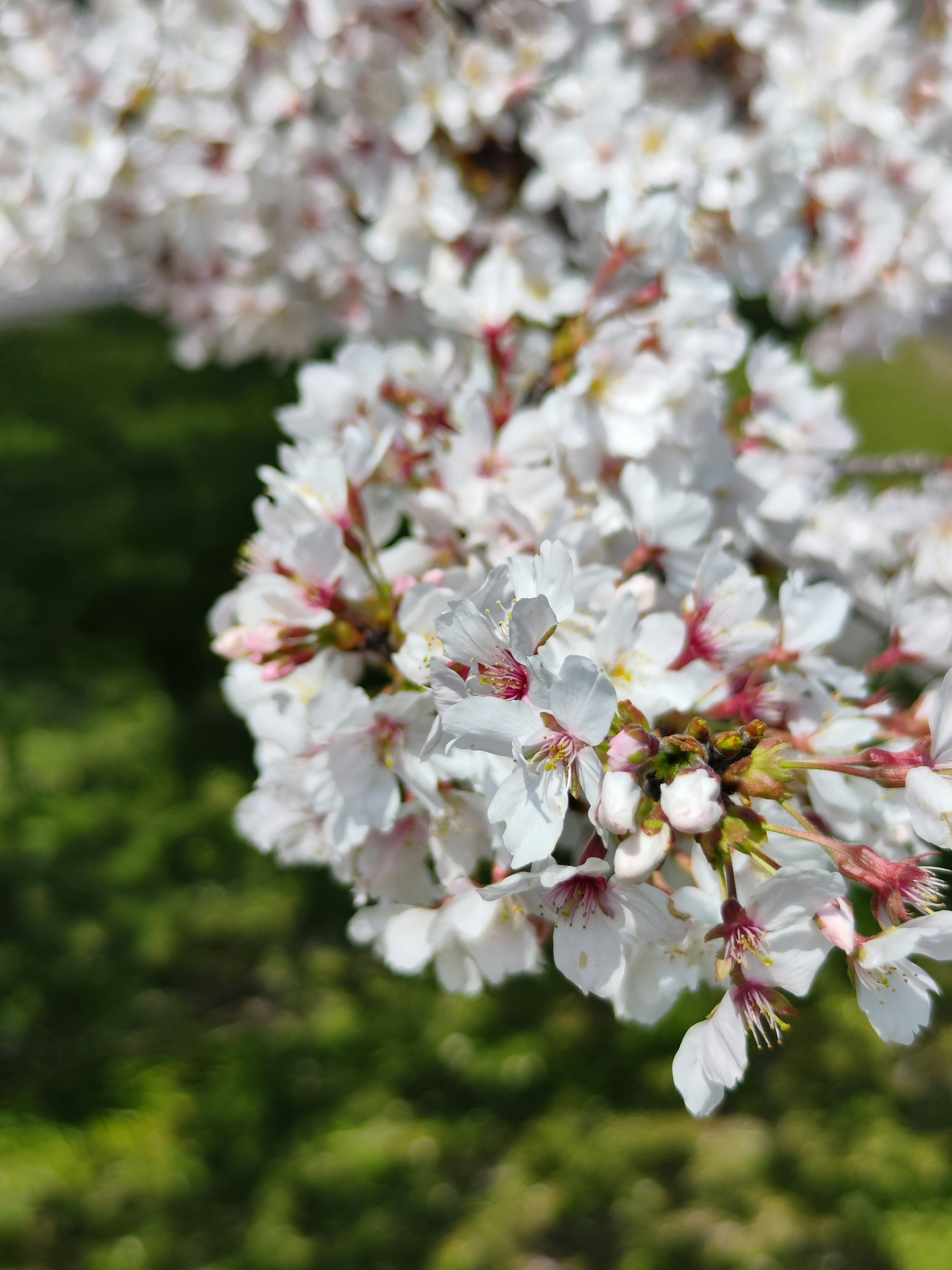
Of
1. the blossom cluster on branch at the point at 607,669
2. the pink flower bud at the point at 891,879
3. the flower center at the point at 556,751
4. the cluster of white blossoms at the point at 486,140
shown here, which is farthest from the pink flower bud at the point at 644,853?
the cluster of white blossoms at the point at 486,140

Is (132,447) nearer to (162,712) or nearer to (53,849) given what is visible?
(162,712)

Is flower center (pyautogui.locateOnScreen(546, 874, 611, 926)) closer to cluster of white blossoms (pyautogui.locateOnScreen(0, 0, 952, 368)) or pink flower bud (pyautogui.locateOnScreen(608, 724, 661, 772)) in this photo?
pink flower bud (pyautogui.locateOnScreen(608, 724, 661, 772))

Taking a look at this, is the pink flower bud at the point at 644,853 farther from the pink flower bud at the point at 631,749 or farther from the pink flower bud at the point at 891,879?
the pink flower bud at the point at 891,879

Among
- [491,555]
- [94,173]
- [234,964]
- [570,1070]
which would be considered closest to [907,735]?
[491,555]

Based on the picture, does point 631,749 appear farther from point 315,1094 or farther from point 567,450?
point 315,1094

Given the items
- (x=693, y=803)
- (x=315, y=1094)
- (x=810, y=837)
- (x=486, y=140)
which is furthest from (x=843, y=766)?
(x=315, y=1094)

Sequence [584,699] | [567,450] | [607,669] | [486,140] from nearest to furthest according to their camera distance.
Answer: [584,699] → [607,669] → [567,450] → [486,140]

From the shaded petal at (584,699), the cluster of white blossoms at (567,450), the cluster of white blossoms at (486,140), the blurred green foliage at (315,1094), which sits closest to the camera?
the shaded petal at (584,699)
